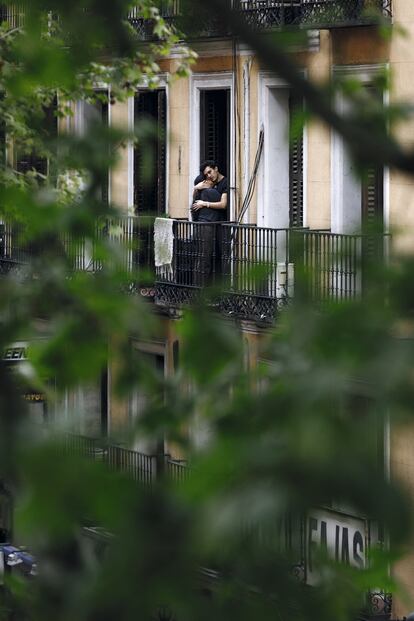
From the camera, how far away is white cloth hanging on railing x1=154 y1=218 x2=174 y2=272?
26625mm

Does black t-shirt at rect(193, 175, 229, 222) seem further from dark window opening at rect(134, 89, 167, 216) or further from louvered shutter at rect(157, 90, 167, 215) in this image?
louvered shutter at rect(157, 90, 167, 215)

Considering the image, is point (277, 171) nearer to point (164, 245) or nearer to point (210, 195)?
point (210, 195)

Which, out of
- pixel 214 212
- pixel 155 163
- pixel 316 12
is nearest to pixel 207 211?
pixel 214 212

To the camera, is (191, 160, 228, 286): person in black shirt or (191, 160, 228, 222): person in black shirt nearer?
(191, 160, 228, 286): person in black shirt

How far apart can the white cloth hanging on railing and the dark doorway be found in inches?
47.3

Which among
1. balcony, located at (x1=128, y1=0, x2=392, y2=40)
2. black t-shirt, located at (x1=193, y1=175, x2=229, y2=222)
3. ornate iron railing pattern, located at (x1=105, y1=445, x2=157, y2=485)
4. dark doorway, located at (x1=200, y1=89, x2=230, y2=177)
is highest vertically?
balcony, located at (x1=128, y1=0, x2=392, y2=40)

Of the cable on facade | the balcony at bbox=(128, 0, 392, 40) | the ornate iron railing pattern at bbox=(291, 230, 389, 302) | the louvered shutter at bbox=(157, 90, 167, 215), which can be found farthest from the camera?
the louvered shutter at bbox=(157, 90, 167, 215)

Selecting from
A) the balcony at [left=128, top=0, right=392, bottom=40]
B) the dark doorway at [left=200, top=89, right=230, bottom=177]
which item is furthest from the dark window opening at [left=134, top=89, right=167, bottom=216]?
the balcony at [left=128, top=0, right=392, bottom=40]

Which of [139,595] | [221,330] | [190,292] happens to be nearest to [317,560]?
[221,330]

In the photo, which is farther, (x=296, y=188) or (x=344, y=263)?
(x=296, y=188)

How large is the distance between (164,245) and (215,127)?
2.01 m

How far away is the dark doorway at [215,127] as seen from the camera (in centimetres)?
2695

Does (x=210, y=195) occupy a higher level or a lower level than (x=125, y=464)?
higher

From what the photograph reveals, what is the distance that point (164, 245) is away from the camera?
2677 centimetres
